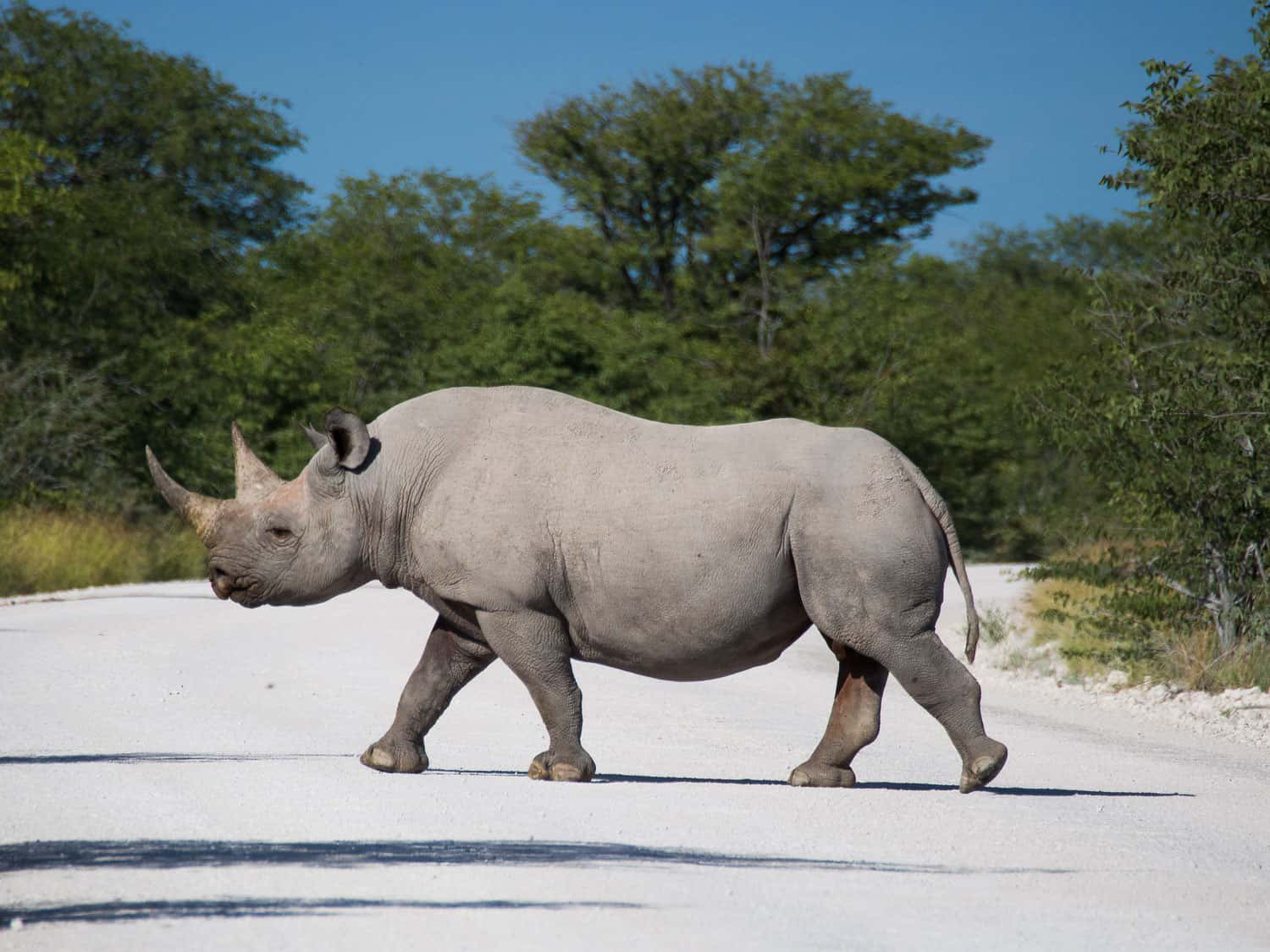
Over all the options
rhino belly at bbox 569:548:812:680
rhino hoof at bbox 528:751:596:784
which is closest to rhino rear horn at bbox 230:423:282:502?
rhino belly at bbox 569:548:812:680

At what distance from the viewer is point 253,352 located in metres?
31.0

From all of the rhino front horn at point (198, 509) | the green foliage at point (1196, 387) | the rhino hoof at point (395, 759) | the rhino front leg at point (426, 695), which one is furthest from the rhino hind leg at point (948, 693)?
the green foliage at point (1196, 387)

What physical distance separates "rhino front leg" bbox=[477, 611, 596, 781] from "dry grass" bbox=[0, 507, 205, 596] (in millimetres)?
14653

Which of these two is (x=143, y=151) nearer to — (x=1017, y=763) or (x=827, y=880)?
(x=1017, y=763)

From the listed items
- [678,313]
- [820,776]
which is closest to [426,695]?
[820,776]

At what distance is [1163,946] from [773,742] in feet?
17.8

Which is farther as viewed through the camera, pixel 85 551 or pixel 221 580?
pixel 85 551

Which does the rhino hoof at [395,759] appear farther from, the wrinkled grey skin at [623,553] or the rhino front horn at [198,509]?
the rhino front horn at [198,509]

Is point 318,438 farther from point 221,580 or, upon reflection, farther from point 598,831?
point 598,831

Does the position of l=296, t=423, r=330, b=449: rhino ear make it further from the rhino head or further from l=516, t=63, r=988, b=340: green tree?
l=516, t=63, r=988, b=340: green tree

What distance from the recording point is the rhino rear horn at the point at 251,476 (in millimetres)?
8711

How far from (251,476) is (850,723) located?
3.05 m

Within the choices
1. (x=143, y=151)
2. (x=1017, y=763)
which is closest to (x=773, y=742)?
(x=1017, y=763)

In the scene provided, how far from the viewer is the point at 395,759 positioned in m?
8.36
